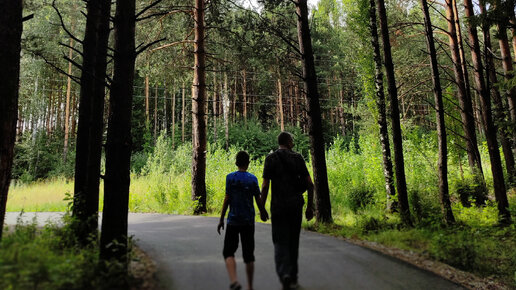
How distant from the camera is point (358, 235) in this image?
8258 mm

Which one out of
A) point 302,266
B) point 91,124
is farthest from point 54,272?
point 91,124

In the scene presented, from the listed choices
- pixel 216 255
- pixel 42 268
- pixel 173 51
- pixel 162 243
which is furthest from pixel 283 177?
pixel 173 51

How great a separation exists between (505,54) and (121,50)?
49.1 feet

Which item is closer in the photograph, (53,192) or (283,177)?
(283,177)

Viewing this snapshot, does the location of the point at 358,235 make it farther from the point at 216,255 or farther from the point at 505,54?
the point at 505,54

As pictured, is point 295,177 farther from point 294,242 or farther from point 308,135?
point 308,135

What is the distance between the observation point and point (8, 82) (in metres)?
4.76

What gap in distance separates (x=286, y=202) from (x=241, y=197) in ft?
2.19

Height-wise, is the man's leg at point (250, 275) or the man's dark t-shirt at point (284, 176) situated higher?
the man's dark t-shirt at point (284, 176)

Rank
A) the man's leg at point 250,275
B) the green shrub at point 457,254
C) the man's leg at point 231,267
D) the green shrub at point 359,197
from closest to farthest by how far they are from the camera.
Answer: the man's leg at point 231,267 → the man's leg at point 250,275 → the green shrub at point 457,254 → the green shrub at point 359,197

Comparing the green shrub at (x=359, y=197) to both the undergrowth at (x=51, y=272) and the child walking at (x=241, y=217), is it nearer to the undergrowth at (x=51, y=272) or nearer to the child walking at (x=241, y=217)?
the child walking at (x=241, y=217)

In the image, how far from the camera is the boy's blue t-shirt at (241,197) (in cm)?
436

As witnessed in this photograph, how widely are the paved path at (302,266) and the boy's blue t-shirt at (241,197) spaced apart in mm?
976

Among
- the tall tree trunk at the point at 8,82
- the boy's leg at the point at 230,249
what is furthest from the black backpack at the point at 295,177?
→ the tall tree trunk at the point at 8,82
